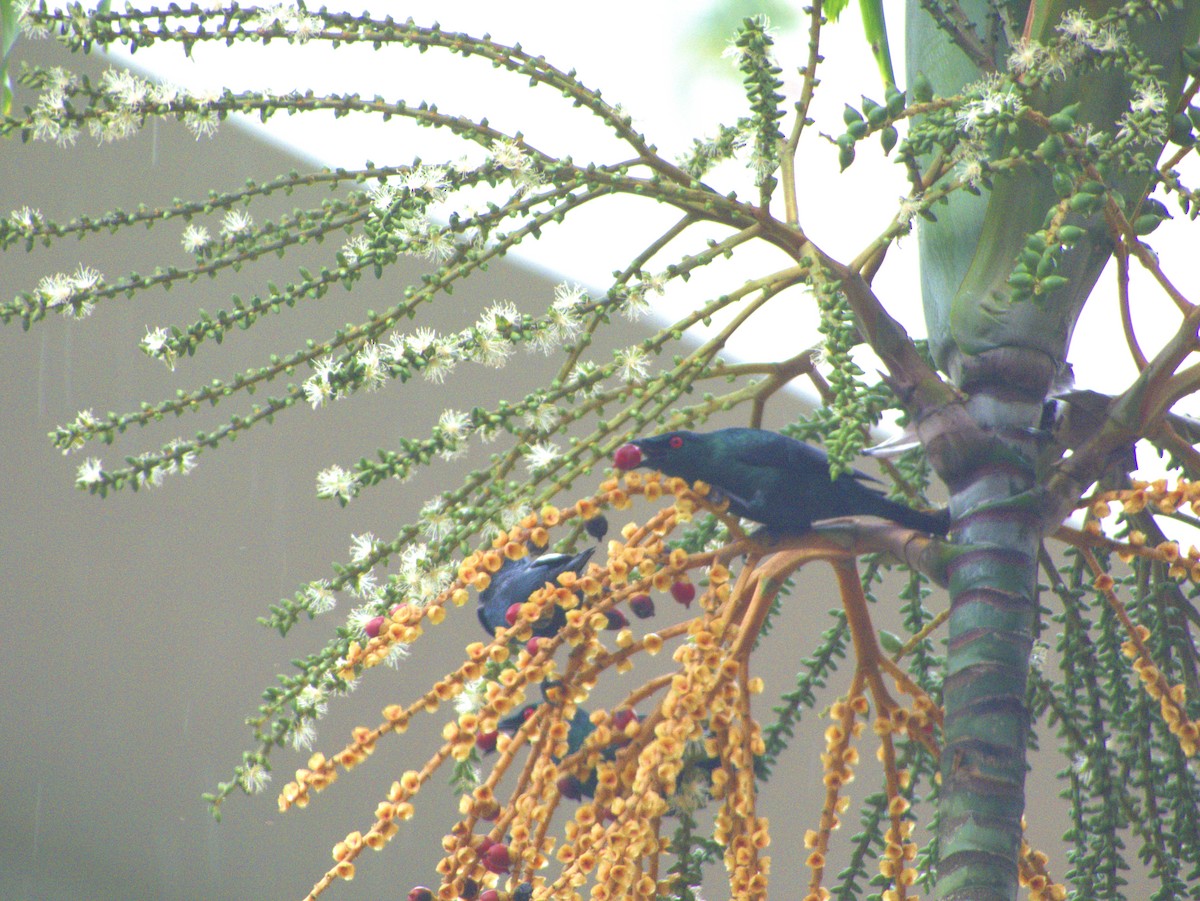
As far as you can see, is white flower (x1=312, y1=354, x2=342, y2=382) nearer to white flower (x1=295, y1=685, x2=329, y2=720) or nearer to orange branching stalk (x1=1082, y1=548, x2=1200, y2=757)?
white flower (x1=295, y1=685, x2=329, y2=720)

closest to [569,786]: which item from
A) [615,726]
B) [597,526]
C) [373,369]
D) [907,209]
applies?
[615,726]

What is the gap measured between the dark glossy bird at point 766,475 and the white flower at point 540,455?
4 centimetres

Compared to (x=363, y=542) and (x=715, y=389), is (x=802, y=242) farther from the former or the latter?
(x=715, y=389)

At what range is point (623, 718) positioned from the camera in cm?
69

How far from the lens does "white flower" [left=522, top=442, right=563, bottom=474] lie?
66cm

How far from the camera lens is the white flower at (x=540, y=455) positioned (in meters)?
0.66

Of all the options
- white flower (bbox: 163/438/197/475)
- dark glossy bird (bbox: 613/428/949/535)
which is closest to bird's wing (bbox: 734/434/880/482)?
dark glossy bird (bbox: 613/428/949/535)

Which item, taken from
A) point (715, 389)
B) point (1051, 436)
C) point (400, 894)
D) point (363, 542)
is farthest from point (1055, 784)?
point (363, 542)

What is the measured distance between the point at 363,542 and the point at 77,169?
1.29m

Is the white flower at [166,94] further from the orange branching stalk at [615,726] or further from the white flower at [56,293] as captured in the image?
the orange branching stalk at [615,726]

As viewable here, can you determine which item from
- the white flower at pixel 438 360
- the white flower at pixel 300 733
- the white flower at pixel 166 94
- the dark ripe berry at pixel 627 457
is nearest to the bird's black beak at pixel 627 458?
the dark ripe berry at pixel 627 457

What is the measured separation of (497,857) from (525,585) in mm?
143

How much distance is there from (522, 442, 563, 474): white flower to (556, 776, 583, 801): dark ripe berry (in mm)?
168

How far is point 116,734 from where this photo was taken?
1.84 meters
